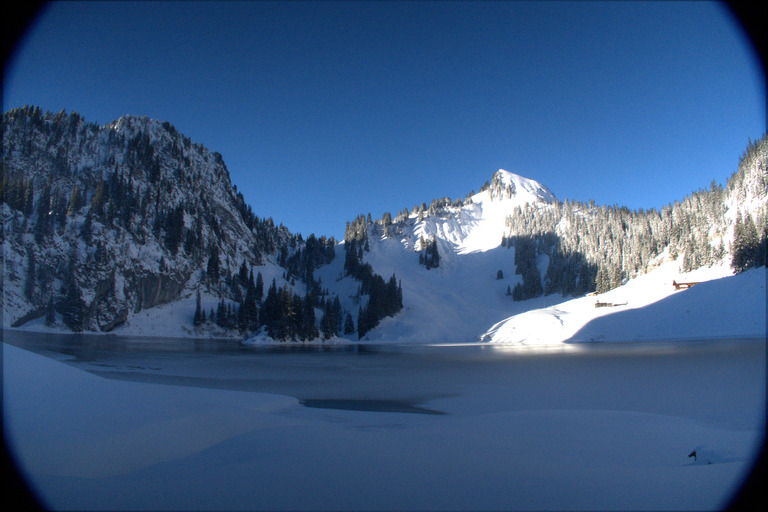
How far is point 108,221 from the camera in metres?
98.1

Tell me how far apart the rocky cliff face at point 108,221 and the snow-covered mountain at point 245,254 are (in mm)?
371

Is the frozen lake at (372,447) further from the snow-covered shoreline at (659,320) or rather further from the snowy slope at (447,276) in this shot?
the snowy slope at (447,276)

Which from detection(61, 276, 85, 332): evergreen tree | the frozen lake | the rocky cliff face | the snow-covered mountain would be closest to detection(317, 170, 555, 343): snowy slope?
the snow-covered mountain

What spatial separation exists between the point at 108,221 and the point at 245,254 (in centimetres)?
4466

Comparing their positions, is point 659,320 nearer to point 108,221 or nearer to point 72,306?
point 72,306

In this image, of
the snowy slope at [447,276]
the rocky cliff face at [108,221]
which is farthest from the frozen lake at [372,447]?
the rocky cliff face at [108,221]

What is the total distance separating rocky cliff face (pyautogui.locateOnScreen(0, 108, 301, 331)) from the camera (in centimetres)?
8450

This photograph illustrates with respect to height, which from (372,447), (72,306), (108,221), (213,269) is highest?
(108,221)

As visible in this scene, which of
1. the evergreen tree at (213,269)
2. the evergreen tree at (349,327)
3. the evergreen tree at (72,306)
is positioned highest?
the evergreen tree at (213,269)

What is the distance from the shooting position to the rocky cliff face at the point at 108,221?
8450cm

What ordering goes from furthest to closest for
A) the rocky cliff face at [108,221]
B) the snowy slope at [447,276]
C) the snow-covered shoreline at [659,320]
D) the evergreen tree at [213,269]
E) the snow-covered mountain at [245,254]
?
the evergreen tree at [213,269] → the snowy slope at [447,276] → the rocky cliff face at [108,221] → the snow-covered mountain at [245,254] → the snow-covered shoreline at [659,320]

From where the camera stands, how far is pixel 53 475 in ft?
18.5

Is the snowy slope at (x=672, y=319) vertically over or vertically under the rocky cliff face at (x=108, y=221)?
under

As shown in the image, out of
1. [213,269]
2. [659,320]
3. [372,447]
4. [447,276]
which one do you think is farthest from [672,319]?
[213,269]
